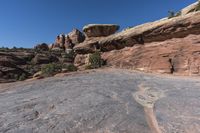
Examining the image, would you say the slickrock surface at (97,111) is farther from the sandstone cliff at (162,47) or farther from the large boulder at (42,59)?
the large boulder at (42,59)

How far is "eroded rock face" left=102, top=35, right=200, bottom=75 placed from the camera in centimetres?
1991

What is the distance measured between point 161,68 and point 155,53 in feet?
7.00

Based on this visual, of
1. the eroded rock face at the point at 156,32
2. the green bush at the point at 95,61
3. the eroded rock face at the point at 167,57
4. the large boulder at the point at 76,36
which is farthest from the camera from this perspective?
the large boulder at the point at 76,36

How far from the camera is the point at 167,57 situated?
21.8 meters

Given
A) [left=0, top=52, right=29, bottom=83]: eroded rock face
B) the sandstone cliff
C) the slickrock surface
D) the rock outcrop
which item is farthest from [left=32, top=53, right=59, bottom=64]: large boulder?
the slickrock surface

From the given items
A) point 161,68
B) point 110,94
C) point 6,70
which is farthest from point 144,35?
point 6,70

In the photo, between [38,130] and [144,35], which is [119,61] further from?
[38,130]

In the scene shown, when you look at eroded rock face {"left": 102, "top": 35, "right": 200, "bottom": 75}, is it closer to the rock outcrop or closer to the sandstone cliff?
the sandstone cliff

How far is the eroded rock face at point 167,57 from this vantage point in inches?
784

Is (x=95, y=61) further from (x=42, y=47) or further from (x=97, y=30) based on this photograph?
(x=42, y=47)

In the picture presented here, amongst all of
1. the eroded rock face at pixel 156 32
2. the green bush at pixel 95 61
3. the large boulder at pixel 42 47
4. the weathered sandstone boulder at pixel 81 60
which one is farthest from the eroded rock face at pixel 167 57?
the large boulder at pixel 42 47

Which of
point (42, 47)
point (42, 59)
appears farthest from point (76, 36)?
point (42, 59)

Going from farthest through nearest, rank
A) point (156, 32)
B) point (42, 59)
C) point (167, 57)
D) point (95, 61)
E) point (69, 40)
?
point (69, 40) < point (42, 59) < point (95, 61) < point (156, 32) < point (167, 57)

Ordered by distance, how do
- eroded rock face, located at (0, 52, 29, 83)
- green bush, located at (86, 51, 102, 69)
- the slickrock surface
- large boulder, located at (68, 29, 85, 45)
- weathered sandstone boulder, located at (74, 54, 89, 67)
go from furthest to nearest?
large boulder, located at (68, 29, 85, 45) < eroded rock face, located at (0, 52, 29, 83) < weathered sandstone boulder, located at (74, 54, 89, 67) < green bush, located at (86, 51, 102, 69) < the slickrock surface
